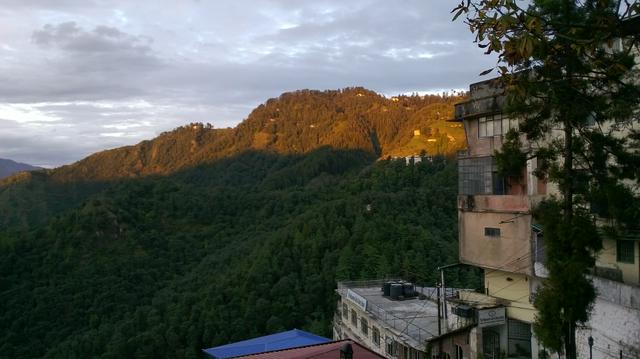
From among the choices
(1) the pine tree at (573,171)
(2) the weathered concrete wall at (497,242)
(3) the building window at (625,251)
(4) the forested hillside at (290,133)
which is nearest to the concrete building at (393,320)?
(2) the weathered concrete wall at (497,242)

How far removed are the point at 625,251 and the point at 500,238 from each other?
13.4 feet

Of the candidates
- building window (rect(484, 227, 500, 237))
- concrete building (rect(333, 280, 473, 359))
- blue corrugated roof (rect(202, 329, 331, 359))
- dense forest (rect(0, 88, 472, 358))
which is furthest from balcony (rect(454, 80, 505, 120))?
dense forest (rect(0, 88, 472, 358))

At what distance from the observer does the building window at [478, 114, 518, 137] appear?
1575cm

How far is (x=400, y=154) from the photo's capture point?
265 ft

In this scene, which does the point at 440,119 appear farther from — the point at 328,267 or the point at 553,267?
the point at 553,267

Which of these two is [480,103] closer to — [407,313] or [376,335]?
[407,313]

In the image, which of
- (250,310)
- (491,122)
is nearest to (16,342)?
(250,310)

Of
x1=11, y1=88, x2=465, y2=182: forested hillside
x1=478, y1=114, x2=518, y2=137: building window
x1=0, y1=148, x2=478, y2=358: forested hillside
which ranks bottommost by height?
x1=0, y1=148, x2=478, y2=358: forested hillside

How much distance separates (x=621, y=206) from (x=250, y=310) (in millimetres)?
29936

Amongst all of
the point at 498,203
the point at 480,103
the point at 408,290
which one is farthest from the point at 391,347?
the point at 480,103

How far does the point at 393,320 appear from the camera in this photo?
18.3 meters

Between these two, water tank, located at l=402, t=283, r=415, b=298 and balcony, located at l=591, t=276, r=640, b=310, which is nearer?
balcony, located at l=591, t=276, r=640, b=310

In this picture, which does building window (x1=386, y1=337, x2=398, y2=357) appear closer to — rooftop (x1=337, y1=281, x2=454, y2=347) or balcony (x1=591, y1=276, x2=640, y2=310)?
rooftop (x1=337, y1=281, x2=454, y2=347)

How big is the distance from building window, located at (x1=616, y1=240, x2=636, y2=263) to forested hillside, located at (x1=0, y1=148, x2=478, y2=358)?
17215mm
